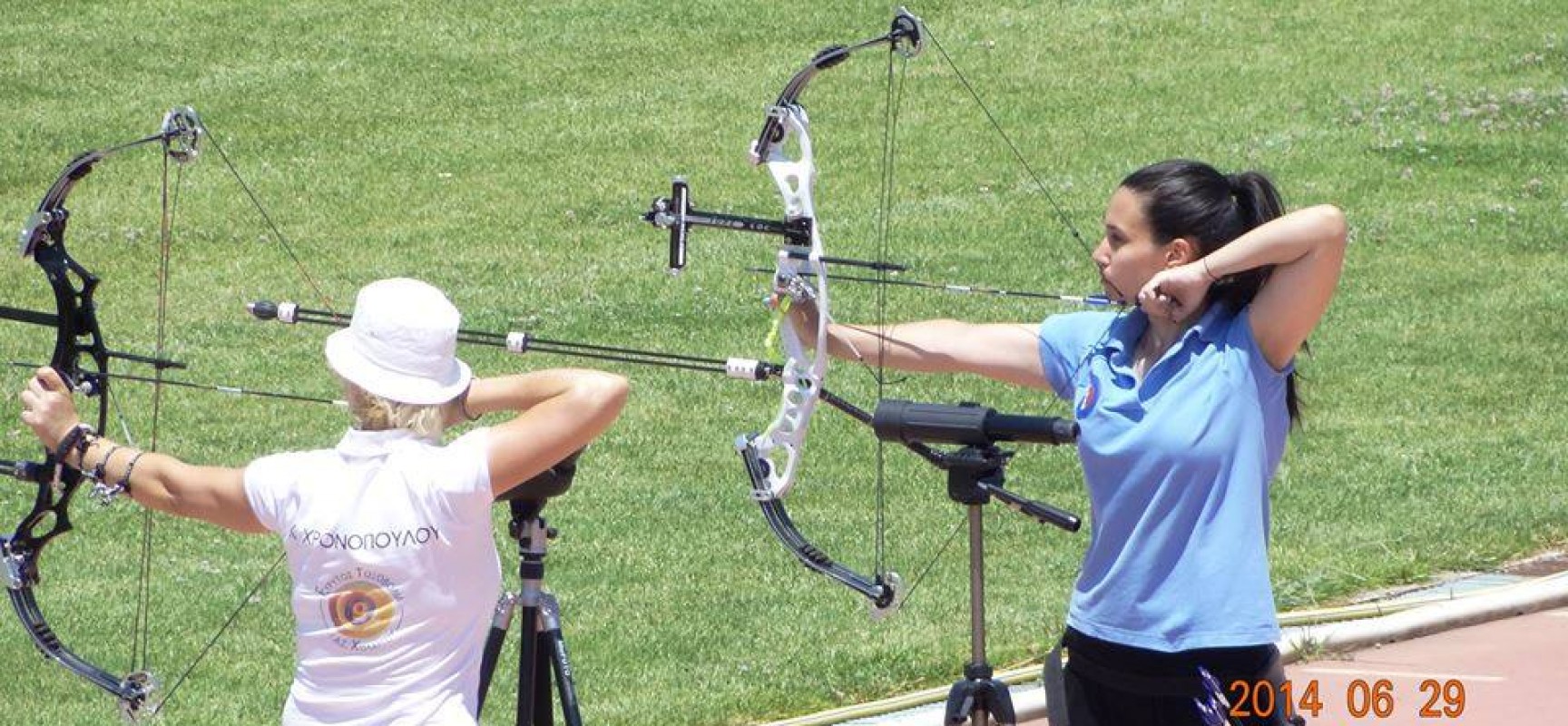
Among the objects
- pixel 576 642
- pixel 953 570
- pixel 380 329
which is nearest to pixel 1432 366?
pixel 953 570

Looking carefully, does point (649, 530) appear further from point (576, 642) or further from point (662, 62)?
point (662, 62)

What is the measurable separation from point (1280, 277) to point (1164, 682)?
2.40ft

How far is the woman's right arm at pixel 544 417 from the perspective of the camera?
371cm

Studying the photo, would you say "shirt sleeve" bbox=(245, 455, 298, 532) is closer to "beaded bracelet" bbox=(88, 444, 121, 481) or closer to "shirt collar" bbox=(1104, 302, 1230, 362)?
"beaded bracelet" bbox=(88, 444, 121, 481)

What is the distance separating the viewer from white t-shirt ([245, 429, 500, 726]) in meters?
3.62

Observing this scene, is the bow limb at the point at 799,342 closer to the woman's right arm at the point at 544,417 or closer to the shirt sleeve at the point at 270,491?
the woman's right arm at the point at 544,417

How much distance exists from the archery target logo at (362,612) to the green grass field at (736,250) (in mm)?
2830

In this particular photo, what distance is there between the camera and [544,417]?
12.5 feet

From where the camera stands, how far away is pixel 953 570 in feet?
25.8

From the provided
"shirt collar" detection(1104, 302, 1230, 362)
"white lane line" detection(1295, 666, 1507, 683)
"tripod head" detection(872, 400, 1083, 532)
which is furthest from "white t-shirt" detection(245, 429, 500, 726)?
"white lane line" detection(1295, 666, 1507, 683)

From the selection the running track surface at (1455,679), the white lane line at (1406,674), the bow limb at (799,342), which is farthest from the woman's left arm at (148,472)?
the white lane line at (1406,674)

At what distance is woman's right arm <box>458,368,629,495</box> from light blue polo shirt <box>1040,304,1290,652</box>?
84cm

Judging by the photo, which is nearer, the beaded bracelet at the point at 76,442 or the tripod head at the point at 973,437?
the tripod head at the point at 973,437

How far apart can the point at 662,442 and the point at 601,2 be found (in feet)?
32.1
